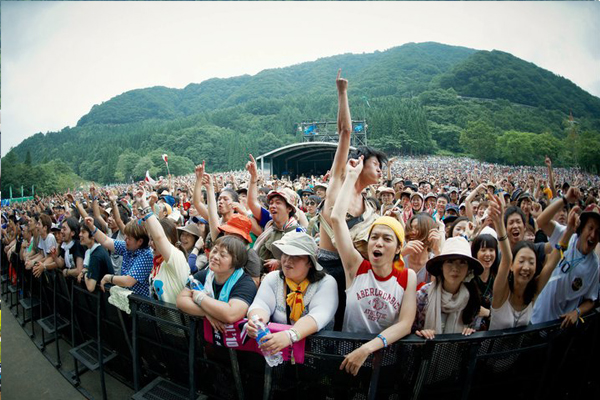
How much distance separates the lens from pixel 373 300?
7.23 feet

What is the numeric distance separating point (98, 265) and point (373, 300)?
120 inches

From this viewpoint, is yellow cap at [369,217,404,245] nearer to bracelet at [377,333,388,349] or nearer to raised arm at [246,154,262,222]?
bracelet at [377,333,388,349]

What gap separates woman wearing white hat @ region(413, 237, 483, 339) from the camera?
2.23m

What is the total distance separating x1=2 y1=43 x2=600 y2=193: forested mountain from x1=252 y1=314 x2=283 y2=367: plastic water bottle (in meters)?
41.1

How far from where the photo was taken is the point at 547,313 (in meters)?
2.67

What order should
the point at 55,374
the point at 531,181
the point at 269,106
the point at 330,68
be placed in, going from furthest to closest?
the point at 330,68 < the point at 269,106 < the point at 531,181 < the point at 55,374

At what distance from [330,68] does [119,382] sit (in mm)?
192276

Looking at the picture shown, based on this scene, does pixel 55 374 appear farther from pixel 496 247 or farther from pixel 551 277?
pixel 551 277

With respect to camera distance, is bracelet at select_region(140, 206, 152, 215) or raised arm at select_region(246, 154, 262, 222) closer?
bracelet at select_region(140, 206, 152, 215)

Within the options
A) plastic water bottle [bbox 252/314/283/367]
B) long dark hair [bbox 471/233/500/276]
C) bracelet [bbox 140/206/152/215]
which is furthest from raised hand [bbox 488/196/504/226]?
bracelet [bbox 140/206/152/215]

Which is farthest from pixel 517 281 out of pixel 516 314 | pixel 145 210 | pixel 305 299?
pixel 145 210

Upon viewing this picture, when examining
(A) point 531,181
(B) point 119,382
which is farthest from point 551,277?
(A) point 531,181

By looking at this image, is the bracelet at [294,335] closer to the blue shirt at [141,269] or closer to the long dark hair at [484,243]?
the long dark hair at [484,243]

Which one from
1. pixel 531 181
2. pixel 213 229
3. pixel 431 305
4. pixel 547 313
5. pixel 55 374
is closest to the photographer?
pixel 431 305
